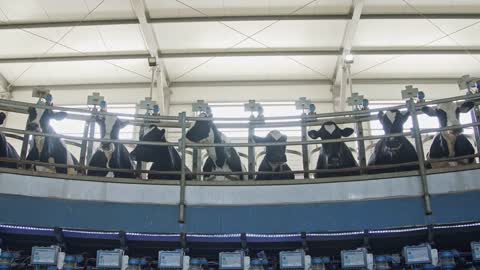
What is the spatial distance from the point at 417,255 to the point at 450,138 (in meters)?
1.53

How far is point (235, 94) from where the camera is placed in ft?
47.5

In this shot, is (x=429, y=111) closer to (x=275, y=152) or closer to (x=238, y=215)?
(x=275, y=152)

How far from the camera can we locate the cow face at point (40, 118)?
5.72m

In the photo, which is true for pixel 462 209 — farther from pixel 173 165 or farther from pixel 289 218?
pixel 173 165

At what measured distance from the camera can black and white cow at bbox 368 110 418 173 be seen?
5703mm

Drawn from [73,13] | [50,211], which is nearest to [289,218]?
[50,211]

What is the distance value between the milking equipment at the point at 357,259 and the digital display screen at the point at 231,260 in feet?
3.23

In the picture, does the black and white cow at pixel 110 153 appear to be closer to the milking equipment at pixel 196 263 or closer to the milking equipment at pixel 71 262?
the milking equipment at pixel 71 262

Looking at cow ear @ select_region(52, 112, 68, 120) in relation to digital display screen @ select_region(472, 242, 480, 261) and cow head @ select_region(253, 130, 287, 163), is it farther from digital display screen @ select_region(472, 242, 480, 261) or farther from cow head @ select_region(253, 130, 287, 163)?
digital display screen @ select_region(472, 242, 480, 261)

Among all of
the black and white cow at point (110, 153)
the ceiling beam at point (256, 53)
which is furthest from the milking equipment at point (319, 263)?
the ceiling beam at point (256, 53)

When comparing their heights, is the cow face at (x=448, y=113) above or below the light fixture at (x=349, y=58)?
below

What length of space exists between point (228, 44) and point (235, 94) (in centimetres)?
173

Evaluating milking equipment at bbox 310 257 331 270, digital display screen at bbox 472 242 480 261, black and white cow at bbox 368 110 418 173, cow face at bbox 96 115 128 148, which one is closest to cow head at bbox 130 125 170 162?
cow face at bbox 96 115 128 148

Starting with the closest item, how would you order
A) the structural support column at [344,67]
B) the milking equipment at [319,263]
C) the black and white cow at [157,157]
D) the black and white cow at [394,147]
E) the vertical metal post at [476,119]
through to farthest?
the milking equipment at [319,263]
the vertical metal post at [476,119]
the black and white cow at [394,147]
the black and white cow at [157,157]
the structural support column at [344,67]
